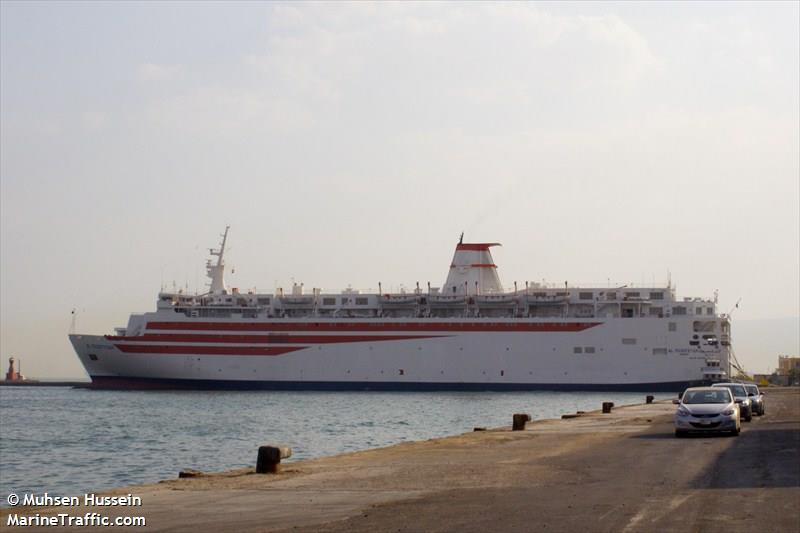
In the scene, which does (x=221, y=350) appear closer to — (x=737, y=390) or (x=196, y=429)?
(x=196, y=429)

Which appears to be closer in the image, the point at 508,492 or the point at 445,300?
A: the point at 508,492

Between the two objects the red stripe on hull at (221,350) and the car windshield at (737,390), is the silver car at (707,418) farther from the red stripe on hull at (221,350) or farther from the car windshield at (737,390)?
the red stripe on hull at (221,350)

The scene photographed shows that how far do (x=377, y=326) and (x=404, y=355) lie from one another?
2644mm

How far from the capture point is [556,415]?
1720 inches

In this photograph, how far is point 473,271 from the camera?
74.2 m

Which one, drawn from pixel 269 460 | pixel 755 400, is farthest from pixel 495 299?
pixel 269 460

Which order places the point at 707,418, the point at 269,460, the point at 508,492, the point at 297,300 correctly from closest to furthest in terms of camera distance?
the point at 508,492 < the point at 269,460 < the point at 707,418 < the point at 297,300

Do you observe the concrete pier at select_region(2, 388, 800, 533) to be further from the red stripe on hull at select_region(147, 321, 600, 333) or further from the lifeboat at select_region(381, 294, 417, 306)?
the lifeboat at select_region(381, 294, 417, 306)

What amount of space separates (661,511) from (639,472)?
3.96 metres

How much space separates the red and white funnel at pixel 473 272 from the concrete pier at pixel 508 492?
2107 inches

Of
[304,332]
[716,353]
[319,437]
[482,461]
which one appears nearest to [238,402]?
[304,332]

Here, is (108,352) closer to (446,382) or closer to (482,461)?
(446,382)

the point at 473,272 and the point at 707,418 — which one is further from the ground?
the point at 473,272

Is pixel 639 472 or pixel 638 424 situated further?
pixel 638 424
